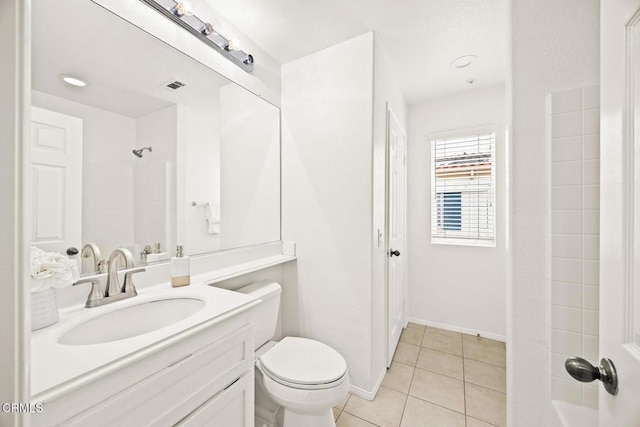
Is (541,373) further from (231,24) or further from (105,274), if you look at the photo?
(231,24)

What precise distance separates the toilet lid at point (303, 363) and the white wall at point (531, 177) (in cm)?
77

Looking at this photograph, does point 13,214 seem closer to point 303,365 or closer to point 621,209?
point 621,209

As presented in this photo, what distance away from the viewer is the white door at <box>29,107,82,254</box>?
88 centimetres

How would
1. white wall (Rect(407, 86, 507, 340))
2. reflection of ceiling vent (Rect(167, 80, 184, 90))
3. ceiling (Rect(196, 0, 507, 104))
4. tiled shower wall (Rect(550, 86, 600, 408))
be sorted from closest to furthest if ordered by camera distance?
tiled shower wall (Rect(550, 86, 600, 408)), reflection of ceiling vent (Rect(167, 80, 184, 90)), ceiling (Rect(196, 0, 507, 104)), white wall (Rect(407, 86, 507, 340))

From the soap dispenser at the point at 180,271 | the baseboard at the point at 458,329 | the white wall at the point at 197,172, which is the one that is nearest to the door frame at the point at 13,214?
the soap dispenser at the point at 180,271

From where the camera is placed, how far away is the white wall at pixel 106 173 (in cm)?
100

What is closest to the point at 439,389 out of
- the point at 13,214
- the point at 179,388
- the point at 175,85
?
the point at 179,388

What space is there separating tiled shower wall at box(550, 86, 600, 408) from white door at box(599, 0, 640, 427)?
47 centimetres

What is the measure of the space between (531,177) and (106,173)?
1743 mm

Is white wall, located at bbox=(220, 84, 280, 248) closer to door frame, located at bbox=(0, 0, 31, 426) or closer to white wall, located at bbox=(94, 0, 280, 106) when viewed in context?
white wall, located at bbox=(94, 0, 280, 106)

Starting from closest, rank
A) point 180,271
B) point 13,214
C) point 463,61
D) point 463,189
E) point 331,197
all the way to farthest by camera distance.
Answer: point 13,214
point 180,271
point 331,197
point 463,61
point 463,189

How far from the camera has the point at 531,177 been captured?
1053 mm

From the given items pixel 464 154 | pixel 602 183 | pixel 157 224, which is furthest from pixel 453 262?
pixel 157 224

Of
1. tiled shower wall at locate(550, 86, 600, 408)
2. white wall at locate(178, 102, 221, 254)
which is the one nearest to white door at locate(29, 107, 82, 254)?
white wall at locate(178, 102, 221, 254)
